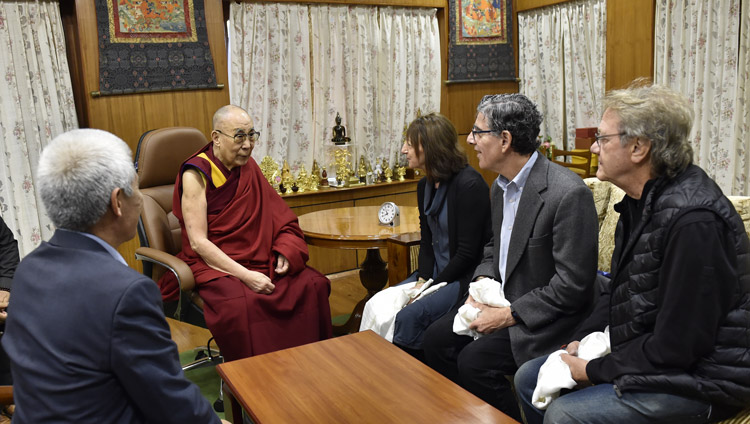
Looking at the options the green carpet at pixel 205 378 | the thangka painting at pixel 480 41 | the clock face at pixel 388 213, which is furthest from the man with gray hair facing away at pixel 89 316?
the thangka painting at pixel 480 41

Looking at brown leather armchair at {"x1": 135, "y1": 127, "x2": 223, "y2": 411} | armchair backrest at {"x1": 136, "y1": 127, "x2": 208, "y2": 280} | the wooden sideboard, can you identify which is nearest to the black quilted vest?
brown leather armchair at {"x1": 135, "y1": 127, "x2": 223, "y2": 411}

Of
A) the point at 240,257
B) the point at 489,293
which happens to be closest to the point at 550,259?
the point at 489,293

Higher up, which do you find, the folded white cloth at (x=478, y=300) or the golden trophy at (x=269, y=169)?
the golden trophy at (x=269, y=169)

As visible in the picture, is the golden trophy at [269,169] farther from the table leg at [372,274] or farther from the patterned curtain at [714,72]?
the patterned curtain at [714,72]

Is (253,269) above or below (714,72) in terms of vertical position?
below

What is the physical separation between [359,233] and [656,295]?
1804mm

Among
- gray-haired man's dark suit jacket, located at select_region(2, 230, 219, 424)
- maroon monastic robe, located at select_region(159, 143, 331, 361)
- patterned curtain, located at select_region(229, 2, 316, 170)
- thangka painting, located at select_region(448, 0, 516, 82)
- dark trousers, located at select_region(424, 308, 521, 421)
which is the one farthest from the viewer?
thangka painting, located at select_region(448, 0, 516, 82)

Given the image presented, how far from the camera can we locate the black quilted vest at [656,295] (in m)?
1.50

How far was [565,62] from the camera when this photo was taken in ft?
19.5

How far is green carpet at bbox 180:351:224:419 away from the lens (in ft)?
9.89

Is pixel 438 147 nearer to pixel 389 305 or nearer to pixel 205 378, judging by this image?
pixel 389 305

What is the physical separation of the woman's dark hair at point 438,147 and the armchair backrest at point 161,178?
1.33m

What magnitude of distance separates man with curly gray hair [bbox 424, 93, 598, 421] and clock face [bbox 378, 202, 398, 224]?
1.09 meters

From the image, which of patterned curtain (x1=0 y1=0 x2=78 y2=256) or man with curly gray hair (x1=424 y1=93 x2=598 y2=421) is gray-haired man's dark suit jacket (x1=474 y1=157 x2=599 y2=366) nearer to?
man with curly gray hair (x1=424 y1=93 x2=598 y2=421)
